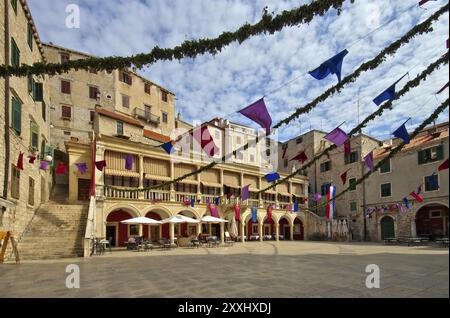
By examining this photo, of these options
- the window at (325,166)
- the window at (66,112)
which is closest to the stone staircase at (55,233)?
the window at (66,112)

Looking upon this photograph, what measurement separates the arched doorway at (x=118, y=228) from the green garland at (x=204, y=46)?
18626 millimetres

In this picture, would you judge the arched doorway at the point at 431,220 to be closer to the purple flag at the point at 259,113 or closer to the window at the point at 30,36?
the purple flag at the point at 259,113

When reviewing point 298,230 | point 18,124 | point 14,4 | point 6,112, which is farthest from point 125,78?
point 298,230

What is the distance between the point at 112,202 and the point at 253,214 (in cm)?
1220

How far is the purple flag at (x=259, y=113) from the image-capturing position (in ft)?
25.0

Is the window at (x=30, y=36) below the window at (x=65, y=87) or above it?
below

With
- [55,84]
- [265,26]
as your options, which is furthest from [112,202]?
[265,26]

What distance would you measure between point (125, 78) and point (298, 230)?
86.9ft

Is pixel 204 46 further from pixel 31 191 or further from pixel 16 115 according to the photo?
pixel 31 191

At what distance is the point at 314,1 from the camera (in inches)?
204

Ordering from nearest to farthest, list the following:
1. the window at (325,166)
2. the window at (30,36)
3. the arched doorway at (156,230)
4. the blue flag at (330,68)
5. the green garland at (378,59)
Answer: the green garland at (378,59)
the blue flag at (330,68)
the window at (30,36)
the arched doorway at (156,230)
the window at (325,166)
